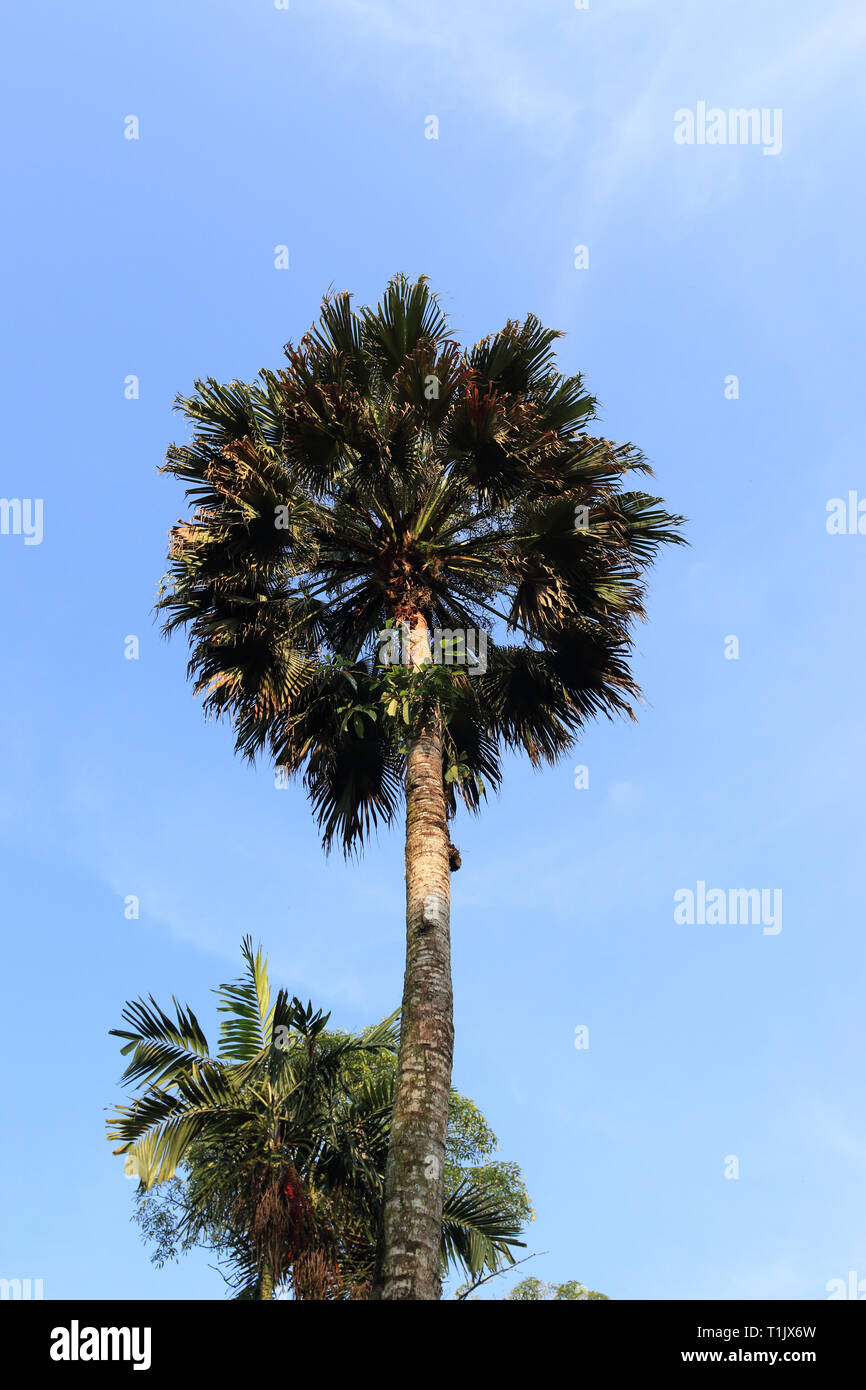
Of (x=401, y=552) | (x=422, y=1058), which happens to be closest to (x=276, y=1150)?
(x=422, y=1058)

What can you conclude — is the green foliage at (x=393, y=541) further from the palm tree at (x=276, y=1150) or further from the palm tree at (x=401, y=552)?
the palm tree at (x=276, y=1150)

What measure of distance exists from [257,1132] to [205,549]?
548 cm

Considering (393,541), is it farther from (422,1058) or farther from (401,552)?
(422,1058)

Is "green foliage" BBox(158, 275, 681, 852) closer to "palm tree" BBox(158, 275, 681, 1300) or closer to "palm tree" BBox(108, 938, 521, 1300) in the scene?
"palm tree" BBox(158, 275, 681, 1300)

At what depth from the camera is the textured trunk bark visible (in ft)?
22.3

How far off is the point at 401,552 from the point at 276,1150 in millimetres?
5535

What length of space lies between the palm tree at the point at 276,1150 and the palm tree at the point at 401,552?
6.87 ft

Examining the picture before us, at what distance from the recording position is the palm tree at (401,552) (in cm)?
1062

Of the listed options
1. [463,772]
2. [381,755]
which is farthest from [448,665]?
[381,755]

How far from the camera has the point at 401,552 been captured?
1104 centimetres

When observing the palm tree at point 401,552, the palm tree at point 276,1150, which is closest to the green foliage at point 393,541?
the palm tree at point 401,552

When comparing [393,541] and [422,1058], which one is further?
[393,541]

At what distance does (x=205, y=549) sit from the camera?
11141mm
